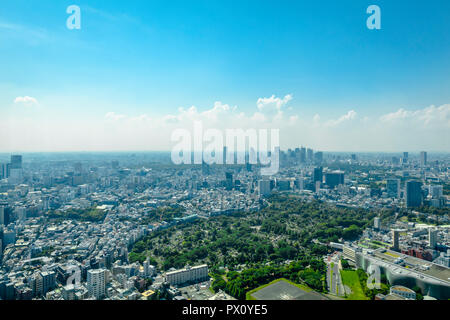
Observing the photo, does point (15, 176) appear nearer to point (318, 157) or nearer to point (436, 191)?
point (436, 191)

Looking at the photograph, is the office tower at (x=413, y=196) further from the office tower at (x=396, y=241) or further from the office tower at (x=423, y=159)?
the office tower at (x=423, y=159)

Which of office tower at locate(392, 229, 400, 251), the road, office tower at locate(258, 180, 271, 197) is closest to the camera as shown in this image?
the road

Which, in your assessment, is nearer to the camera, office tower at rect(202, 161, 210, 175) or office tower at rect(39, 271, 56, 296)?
office tower at rect(39, 271, 56, 296)

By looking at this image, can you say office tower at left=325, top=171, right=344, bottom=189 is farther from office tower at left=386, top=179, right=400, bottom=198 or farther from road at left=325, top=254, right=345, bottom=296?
road at left=325, top=254, right=345, bottom=296

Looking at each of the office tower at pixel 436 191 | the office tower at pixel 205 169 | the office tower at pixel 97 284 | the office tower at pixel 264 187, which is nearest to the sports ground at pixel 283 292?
the office tower at pixel 97 284

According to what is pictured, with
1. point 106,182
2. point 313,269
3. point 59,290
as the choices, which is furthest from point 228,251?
point 106,182

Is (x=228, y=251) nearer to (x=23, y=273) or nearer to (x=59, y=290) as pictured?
(x=59, y=290)

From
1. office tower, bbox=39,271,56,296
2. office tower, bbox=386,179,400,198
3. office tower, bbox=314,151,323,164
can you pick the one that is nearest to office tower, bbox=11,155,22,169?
office tower, bbox=39,271,56,296

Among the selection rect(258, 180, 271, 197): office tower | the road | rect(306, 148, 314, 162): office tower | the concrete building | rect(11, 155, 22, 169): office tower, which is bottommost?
the road

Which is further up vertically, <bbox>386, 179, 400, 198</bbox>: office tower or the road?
<bbox>386, 179, 400, 198</bbox>: office tower
